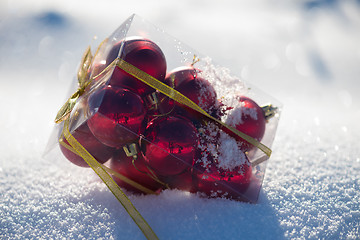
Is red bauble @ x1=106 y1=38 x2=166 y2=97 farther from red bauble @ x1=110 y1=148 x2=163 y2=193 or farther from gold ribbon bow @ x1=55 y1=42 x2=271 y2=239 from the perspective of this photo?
red bauble @ x1=110 y1=148 x2=163 y2=193

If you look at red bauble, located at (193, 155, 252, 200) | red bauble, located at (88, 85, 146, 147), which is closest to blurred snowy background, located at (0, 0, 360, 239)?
red bauble, located at (193, 155, 252, 200)

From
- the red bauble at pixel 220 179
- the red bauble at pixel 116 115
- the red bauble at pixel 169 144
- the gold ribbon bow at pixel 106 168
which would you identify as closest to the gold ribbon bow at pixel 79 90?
the gold ribbon bow at pixel 106 168

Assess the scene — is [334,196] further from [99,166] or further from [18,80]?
[18,80]

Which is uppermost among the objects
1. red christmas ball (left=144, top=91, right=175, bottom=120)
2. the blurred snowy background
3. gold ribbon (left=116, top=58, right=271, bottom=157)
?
gold ribbon (left=116, top=58, right=271, bottom=157)

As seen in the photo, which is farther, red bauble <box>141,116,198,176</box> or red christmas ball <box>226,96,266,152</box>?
red christmas ball <box>226,96,266,152</box>

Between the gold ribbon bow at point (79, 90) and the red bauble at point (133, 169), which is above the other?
the gold ribbon bow at point (79, 90)

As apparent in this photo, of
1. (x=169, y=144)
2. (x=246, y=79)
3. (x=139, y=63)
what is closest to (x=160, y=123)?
(x=169, y=144)

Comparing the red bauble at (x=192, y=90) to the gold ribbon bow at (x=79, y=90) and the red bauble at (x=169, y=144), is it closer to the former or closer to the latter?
the red bauble at (x=169, y=144)
